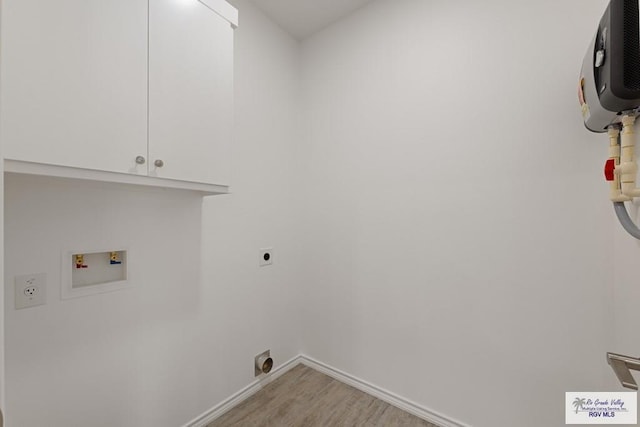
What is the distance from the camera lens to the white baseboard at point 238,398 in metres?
1.61

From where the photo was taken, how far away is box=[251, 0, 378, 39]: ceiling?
1.89 meters

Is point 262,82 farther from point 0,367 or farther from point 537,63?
point 0,367

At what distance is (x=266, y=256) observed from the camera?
2027mm

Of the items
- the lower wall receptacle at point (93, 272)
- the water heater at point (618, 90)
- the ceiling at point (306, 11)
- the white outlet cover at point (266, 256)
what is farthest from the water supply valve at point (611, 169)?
the lower wall receptacle at point (93, 272)

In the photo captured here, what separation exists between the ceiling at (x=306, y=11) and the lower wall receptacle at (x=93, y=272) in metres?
1.81


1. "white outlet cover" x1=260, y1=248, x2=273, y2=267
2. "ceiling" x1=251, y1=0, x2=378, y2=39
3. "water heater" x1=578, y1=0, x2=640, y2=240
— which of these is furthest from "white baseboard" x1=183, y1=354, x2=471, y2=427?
"ceiling" x1=251, y1=0, x2=378, y2=39

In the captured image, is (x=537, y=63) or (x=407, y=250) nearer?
(x=537, y=63)

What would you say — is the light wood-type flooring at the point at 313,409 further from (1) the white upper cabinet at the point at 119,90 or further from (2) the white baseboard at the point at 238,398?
(1) the white upper cabinet at the point at 119,90

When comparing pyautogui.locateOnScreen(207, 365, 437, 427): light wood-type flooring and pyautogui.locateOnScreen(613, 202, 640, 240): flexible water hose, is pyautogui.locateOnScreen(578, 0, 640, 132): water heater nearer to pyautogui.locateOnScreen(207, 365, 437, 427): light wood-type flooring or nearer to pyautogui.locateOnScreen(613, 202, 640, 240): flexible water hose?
pyautogui.locateOnScreen(613, 202, 640, 240): flexible water hose

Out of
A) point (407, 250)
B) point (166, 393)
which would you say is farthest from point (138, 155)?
point (407, 250)

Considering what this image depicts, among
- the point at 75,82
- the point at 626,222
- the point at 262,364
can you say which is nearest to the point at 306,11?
the point at 75,82

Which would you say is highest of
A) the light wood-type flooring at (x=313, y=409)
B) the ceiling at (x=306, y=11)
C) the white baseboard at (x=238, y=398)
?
the ceiling at (x=306, y=11)

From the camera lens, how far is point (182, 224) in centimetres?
154

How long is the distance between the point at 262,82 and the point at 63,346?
1.80 meters
